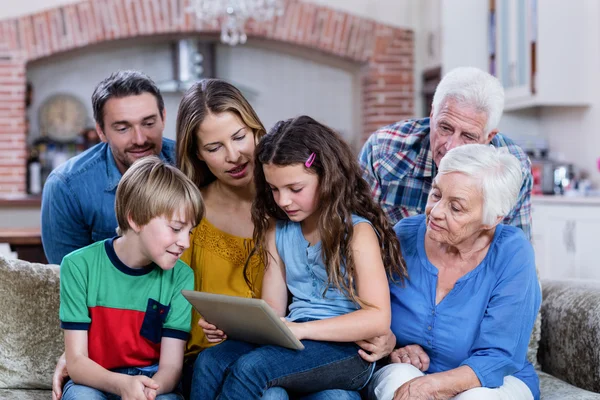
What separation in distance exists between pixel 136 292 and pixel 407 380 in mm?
761

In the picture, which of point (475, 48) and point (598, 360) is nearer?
point (598, 360)

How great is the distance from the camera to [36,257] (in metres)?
4.07

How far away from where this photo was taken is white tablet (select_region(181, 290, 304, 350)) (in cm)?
176

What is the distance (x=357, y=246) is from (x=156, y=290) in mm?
560

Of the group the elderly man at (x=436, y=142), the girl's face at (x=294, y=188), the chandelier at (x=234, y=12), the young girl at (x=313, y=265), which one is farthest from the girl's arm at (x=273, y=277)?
the chandelier at (x=234, y=12)

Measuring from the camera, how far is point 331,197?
6.90 feet

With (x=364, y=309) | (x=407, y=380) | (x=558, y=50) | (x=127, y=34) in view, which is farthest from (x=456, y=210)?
(x=127, y=34)

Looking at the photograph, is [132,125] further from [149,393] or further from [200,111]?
[149,393]

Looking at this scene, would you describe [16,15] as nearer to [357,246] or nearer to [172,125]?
[172,125]

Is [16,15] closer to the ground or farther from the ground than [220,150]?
farther from the ground

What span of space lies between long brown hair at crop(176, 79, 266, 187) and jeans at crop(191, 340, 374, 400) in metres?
0.59

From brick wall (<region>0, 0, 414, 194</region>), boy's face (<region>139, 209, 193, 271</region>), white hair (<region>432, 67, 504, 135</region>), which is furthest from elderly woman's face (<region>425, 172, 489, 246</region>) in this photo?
brick wall (<region>0, 0, 414, 194</region>)

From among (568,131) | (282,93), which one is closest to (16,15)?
(282,93)

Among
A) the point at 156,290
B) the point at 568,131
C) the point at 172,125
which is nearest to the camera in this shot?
the point at 156,290
